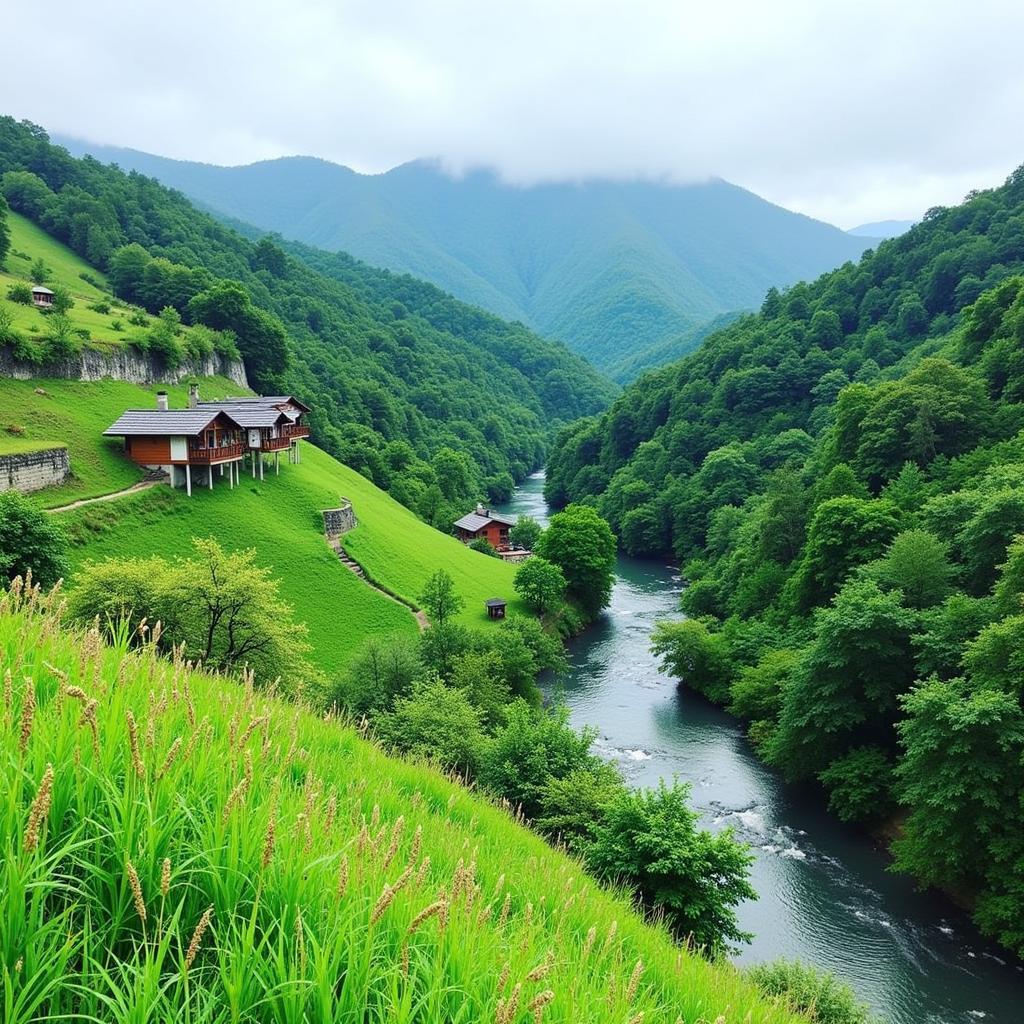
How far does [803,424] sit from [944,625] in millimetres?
63482

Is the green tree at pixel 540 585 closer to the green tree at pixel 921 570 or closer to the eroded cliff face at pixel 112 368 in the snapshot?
the green tree at pixel 921 570

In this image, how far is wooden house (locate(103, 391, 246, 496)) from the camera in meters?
43.2

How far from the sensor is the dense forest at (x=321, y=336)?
262 feet

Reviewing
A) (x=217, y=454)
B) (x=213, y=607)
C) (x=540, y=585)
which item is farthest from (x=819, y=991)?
(x=217, y=454)

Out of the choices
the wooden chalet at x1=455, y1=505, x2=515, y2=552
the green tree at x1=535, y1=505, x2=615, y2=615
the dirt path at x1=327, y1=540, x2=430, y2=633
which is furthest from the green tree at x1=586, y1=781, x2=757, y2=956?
the wooden chalet at x1=455, y1=505, x2=515, y2=552

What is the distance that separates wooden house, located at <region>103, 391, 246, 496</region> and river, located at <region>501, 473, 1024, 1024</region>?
1043 inches

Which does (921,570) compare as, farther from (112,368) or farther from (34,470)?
(112,368)

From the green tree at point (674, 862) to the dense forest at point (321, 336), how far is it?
59173mm

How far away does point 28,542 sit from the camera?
87.1 feet

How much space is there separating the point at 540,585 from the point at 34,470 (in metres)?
33.2

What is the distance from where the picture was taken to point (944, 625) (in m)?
31.0

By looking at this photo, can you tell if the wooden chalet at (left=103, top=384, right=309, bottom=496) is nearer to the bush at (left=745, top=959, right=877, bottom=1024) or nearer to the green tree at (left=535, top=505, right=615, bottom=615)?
the green tree at (left=535, top=505, right=615, bottom=615)

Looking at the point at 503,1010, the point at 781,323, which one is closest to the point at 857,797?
the point at 503,1010

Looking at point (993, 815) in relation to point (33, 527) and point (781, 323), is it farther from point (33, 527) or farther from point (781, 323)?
point (781, 323)
